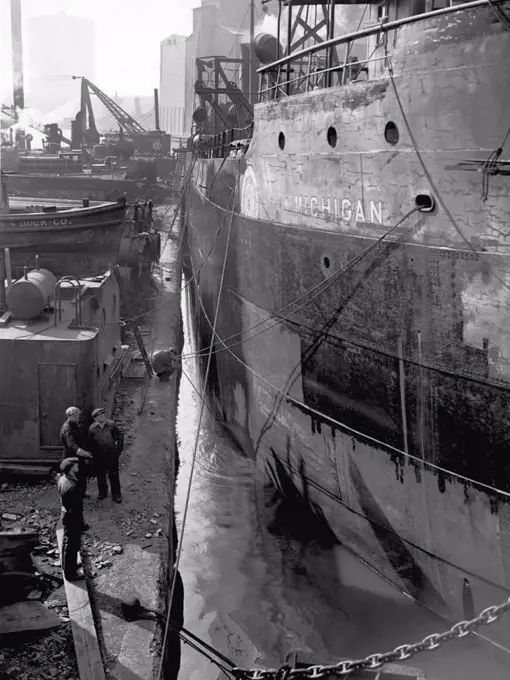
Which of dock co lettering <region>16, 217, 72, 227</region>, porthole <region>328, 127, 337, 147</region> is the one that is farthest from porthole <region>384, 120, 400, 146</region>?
dock co lettering <region>16, 217, 72, 227</region>

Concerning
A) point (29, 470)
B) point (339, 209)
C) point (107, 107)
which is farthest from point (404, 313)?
point (107, 107)

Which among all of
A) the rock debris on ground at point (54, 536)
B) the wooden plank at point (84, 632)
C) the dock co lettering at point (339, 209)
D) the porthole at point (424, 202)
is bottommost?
the rock debris on ground at point (54, 536)

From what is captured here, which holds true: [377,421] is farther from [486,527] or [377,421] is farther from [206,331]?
[206,331]

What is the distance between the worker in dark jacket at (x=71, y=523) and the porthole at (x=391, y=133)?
4400 millimetres

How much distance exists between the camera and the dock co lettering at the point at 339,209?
7.14m

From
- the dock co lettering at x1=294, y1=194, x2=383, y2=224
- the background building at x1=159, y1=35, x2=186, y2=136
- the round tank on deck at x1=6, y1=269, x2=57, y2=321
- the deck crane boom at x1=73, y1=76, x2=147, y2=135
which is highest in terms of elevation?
the background building at x1=159, y1=35, x2=186, y2=136

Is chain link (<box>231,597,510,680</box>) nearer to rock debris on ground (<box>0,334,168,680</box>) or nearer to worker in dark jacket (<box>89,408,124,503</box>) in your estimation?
rock debris on ground (<box>0,334,168,680</box>)

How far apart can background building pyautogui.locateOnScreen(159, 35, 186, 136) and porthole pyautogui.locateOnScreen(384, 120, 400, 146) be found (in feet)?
275

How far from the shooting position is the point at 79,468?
6848 mm

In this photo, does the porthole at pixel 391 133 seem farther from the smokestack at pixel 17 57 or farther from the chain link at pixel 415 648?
the smokestack at pixel 17 57

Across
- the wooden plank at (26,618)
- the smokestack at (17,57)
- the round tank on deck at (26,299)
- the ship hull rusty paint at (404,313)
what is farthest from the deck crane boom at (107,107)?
the wooden plank at (26,618)

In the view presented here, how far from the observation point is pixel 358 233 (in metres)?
7.39

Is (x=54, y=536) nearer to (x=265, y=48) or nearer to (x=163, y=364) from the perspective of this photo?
(x=163, y=364)

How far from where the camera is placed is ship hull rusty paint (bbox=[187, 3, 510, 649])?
20.0ft
